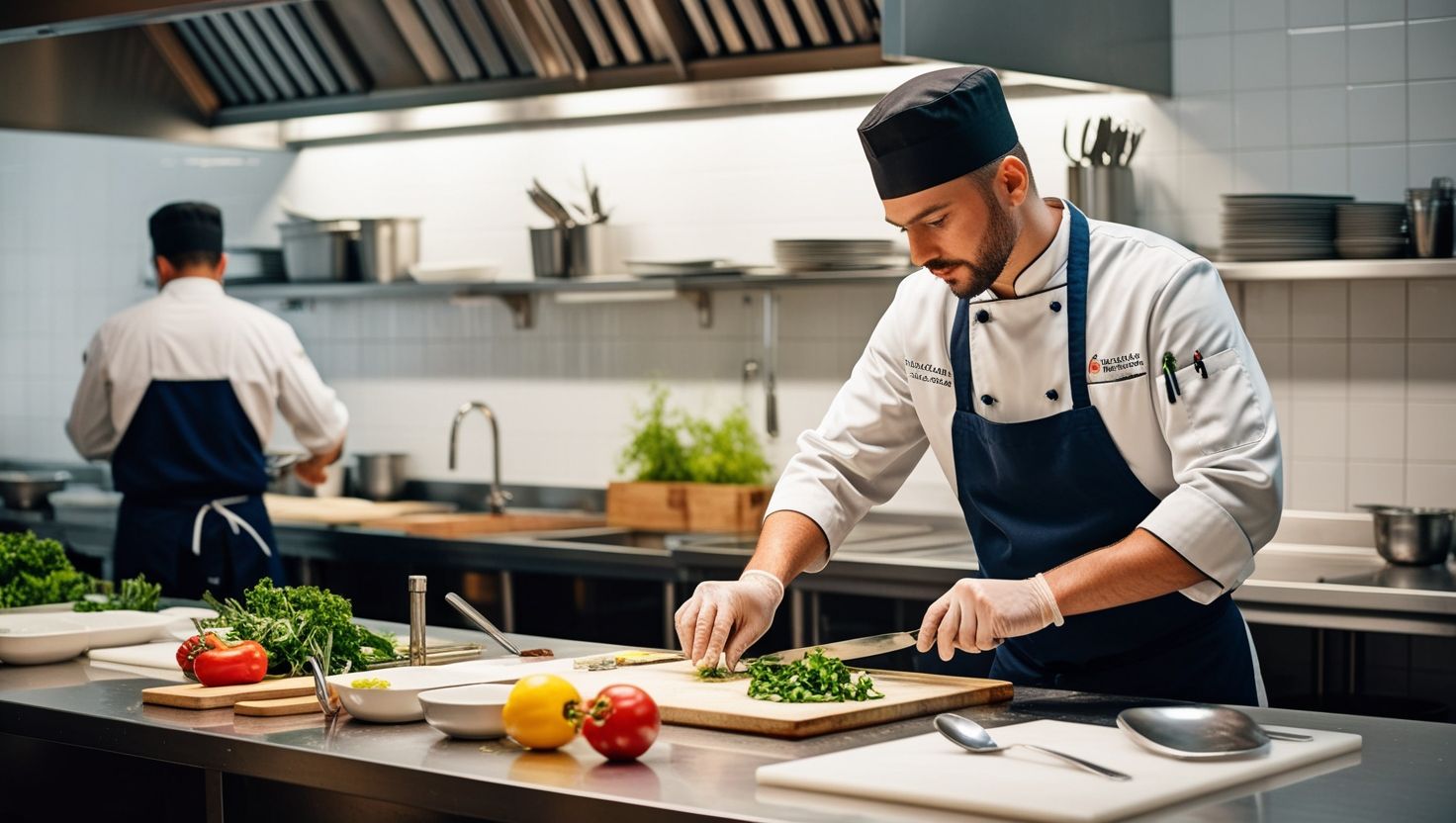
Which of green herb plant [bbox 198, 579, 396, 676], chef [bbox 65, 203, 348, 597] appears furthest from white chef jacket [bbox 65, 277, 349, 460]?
green herb plant [bbox 198, 579, 396, 676]

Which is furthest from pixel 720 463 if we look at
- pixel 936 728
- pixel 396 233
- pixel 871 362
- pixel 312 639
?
pixel 936 728

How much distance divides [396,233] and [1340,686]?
11.2 feet

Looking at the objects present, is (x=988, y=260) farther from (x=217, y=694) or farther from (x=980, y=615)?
(x=217, y=694)

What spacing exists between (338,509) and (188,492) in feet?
Answer: 3.40

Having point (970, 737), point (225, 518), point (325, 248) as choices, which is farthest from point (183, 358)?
point (970, 737)

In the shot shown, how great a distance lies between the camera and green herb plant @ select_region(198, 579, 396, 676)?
2.64 meters

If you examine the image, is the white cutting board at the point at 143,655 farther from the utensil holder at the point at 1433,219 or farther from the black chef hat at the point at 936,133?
the utensil holder at the point at 1433,219

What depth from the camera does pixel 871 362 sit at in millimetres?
3010

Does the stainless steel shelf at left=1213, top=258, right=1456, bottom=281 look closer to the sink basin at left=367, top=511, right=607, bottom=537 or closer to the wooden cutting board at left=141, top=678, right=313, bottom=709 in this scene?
the sink basin at left=367, top=511, right=607, bottom=537

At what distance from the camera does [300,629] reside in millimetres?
2656

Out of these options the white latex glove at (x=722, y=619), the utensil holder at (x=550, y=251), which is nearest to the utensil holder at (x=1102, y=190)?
the utensil holder at (x=550, y=251)

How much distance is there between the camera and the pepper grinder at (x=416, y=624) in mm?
2721

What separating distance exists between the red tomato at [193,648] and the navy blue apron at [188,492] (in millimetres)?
2249

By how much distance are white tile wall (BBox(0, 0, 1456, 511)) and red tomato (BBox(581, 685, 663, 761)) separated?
3.01 m
